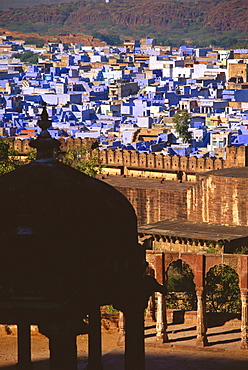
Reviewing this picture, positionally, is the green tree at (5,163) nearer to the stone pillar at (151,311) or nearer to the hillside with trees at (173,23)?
the stone pillar at (151,311)

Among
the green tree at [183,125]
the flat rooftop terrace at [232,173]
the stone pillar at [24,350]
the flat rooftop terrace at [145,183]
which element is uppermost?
the green tree at [183,125]

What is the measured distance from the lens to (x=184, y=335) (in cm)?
1445

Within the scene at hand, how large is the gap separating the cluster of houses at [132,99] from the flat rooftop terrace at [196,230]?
1816cm

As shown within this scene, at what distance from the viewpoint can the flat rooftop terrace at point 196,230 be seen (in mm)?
19719

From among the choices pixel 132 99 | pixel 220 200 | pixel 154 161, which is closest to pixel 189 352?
pixel 220 200

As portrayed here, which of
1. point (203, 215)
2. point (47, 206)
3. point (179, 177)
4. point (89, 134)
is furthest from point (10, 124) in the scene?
point (47, 206)

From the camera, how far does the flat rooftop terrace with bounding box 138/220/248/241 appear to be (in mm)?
19719

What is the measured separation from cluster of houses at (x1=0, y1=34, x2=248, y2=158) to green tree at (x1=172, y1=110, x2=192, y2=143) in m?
0.33

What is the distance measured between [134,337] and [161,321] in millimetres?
7883

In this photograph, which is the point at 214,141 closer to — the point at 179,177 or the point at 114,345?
the point at 179,177

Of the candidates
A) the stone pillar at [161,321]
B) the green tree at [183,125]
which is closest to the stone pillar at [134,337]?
the stone pillar at [161,321]

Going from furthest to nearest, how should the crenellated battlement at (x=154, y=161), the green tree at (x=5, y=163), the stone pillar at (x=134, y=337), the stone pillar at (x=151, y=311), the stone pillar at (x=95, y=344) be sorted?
the crenellated battlement at (x=154, y=161) < the green tree at (x=5, y=163) < the stone pillar at (x=151, y=311) < the stone pillar at (x=95, y=344) < the stone pillar at (x=134, y=337)

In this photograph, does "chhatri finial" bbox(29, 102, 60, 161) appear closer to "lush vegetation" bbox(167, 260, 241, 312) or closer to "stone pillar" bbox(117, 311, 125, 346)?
"stone pillar" bbox(117, 311, 125, 346)

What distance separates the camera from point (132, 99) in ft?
252
